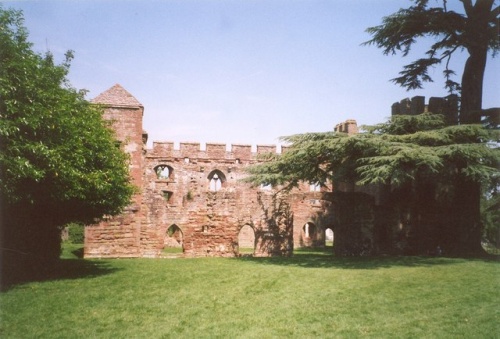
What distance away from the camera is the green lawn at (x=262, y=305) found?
6.27m

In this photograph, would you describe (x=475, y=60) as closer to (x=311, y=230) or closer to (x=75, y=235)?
(x=311, y=230)

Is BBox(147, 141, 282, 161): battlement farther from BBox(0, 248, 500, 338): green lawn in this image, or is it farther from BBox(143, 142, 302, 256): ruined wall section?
BBox(0, 248, 500, 338): green lawn

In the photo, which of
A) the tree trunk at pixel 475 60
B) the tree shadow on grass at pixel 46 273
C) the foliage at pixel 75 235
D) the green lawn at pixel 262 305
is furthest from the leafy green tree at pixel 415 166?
the foliage at pixel 75 235

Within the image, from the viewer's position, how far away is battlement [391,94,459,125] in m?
19.5

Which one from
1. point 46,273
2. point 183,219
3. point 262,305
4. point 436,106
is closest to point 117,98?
point 183,219

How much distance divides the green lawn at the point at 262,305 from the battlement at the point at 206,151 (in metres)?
20.2

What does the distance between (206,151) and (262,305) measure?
25346 millimetres

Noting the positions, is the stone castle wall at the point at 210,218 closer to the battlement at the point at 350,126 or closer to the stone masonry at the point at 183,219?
the stone masonry at the point at 183,219

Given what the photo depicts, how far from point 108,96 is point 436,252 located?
1921 centimetres

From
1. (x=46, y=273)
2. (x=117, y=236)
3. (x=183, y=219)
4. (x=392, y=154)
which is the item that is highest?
(x=392, y=154)

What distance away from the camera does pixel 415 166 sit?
14.0 metres

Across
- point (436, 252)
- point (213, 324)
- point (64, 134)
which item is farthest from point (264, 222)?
point (213, 324)

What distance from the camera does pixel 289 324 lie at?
21.7 ft

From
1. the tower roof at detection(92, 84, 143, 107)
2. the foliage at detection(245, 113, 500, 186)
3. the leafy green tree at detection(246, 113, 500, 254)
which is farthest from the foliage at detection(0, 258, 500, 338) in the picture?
the tower roof at detection(92, 84, 143, 107)
